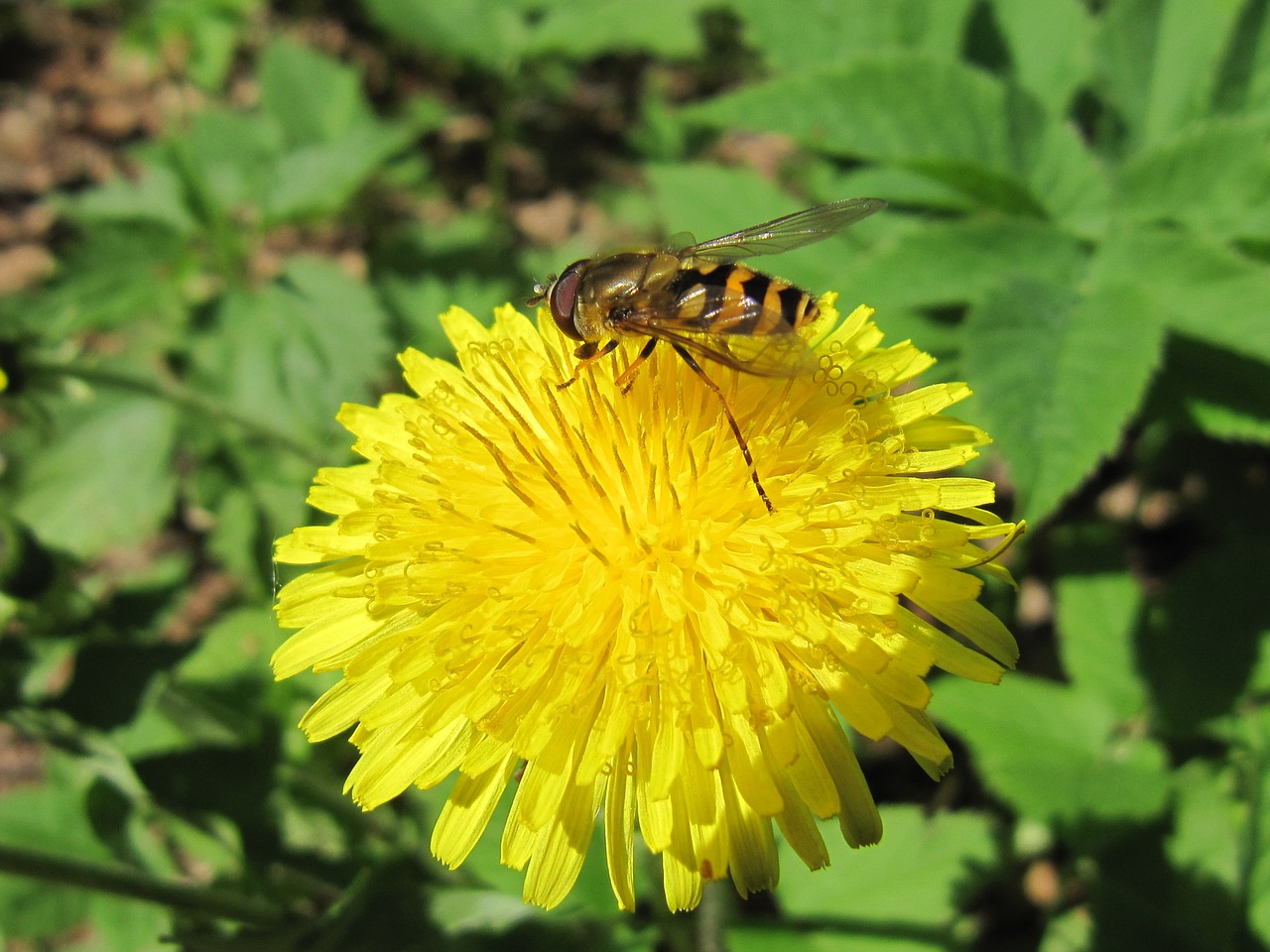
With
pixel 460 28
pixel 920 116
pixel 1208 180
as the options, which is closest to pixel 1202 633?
pixel 1208 180

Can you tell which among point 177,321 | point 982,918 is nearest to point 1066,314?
point 982,918

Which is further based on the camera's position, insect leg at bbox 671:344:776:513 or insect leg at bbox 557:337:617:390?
insect leg at bbox 557:337:617:390

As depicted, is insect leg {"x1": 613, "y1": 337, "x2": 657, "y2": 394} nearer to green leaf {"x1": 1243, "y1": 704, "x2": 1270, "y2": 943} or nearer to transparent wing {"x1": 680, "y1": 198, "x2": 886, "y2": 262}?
transparent wing {"x1": 680, "y1": 198, "x2": 886, "y2": 262}

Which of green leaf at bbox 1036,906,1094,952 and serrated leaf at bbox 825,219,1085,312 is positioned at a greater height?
serrated leaf at bbox 825,219,1085,312

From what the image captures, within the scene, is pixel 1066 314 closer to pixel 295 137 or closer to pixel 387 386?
pixel 387 386

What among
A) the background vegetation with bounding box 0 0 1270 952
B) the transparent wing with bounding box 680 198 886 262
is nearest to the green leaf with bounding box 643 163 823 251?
the background vegetation with bounding box 0 0 1270 952

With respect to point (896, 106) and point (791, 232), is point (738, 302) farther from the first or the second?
point (896, 106)
